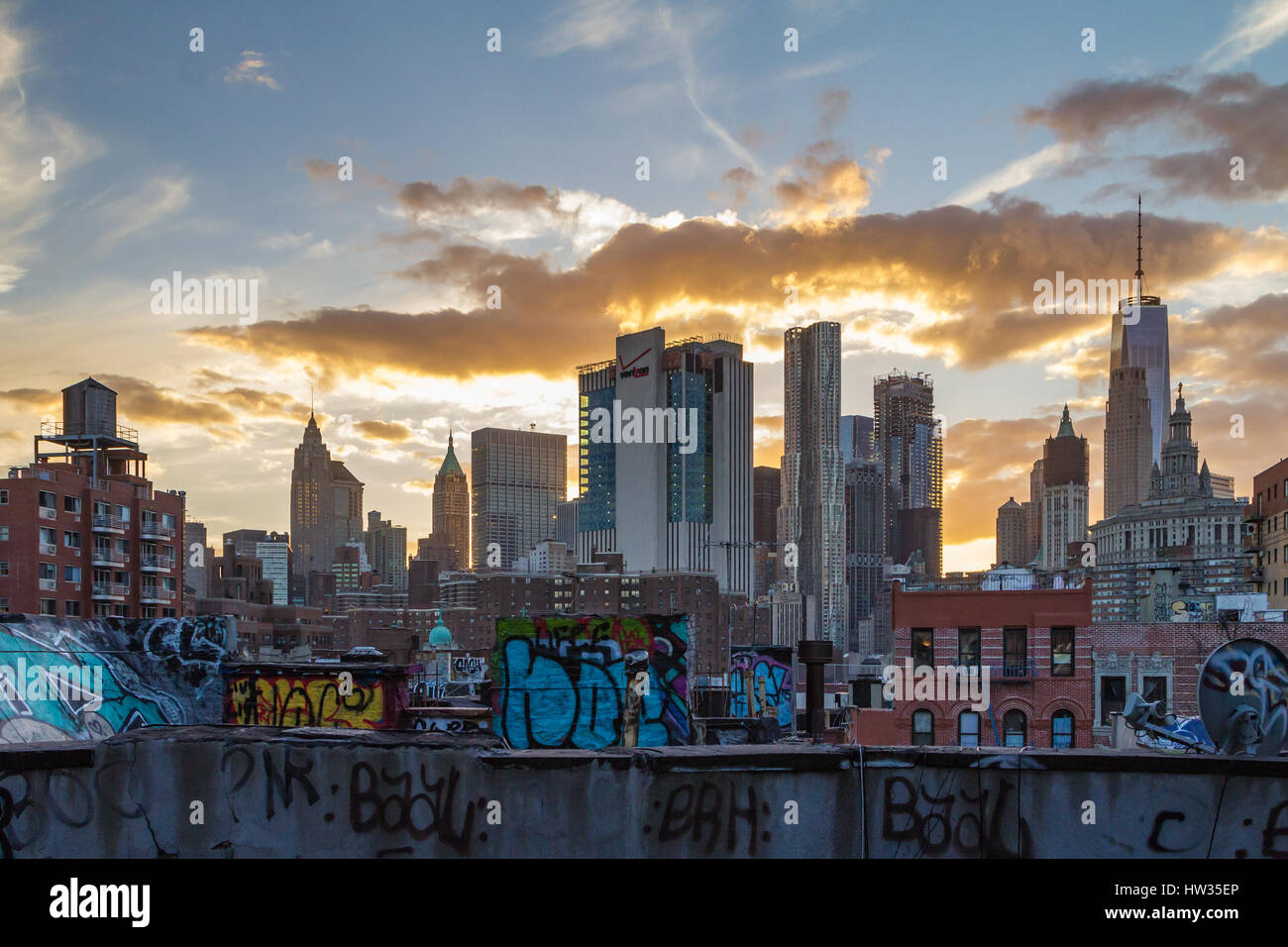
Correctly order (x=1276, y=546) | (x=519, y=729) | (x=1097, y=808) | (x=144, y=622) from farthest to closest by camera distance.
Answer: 1. (x=1276, y=546)
2. (x=144, y=622)
3. (x=519, y=729)
4. (x=1097, y=808)

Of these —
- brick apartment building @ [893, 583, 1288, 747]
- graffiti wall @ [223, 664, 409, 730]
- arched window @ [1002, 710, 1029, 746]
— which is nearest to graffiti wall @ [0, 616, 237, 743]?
graffiti wall @ [223, 664, 409, 730]

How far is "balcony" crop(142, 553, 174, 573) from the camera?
93188mm

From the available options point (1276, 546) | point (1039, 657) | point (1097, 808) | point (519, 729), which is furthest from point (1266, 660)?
point (1276, 546)

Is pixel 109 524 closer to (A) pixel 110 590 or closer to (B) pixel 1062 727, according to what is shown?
(A) pixel 110 590

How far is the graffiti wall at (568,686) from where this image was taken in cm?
1869

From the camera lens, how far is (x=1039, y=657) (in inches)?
1441

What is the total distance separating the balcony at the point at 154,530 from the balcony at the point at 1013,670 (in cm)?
7684

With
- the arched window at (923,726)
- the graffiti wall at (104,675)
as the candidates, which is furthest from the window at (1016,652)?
the graffiti wall at (104,675)

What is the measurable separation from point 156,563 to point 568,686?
3352 inches

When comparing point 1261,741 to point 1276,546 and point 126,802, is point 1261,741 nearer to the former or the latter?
point 126,802

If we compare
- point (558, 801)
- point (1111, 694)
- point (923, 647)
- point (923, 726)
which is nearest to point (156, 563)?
point (923, 647)
